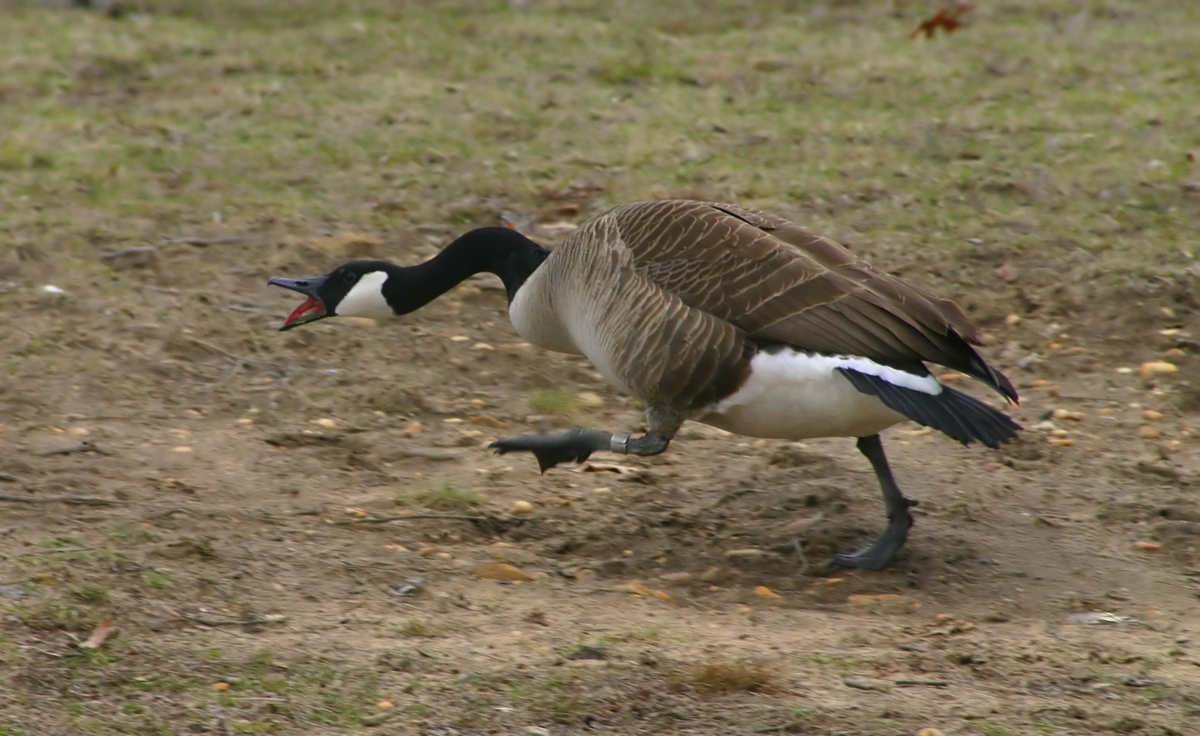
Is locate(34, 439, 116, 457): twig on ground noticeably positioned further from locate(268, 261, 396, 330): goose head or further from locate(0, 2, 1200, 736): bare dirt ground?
locate(268, 261, 396, 330): goose head

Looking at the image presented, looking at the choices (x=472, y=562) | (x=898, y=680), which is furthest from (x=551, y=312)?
(x=898, y=680)

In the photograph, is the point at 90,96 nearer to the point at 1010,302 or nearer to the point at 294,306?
the point at 294,306

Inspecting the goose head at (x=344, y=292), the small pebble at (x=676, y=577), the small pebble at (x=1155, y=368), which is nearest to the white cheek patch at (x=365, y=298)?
the goose head at (x=344, y=292)

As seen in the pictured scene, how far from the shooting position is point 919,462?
214 inches

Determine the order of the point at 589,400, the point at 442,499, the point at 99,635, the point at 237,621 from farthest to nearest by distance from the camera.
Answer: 1. the point at 589,400
2. the point at 442,499
3. the point at 237,621
4. the point at 99,635

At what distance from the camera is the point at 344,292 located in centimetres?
548

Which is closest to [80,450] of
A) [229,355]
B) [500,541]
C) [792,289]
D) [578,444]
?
[229,355]

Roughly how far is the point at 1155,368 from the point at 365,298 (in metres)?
3.27

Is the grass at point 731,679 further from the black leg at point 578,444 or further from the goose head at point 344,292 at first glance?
the goose head at point 344,292

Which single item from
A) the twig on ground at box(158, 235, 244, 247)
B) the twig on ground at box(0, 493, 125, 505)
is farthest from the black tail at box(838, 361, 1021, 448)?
the twig on ground at box(158, 235, 244, 247)

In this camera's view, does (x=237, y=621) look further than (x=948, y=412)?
No

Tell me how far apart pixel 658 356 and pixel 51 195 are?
417cm

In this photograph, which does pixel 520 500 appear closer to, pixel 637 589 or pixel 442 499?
pixel 442 499

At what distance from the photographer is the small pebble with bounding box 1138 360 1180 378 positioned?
19.6ft
